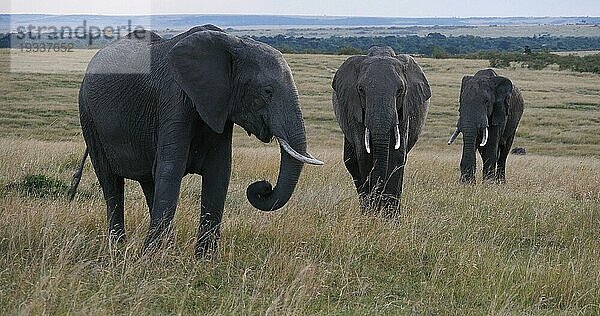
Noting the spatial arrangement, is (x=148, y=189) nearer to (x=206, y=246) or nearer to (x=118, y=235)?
(x=118, y=235)

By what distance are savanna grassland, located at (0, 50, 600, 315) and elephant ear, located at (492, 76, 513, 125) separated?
247cm

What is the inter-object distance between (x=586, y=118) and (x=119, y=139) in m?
31.5

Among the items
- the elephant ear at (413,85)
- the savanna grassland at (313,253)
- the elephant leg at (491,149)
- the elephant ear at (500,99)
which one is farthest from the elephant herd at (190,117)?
the elephant ear at (500,99)

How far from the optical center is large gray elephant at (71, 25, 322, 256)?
274 inches

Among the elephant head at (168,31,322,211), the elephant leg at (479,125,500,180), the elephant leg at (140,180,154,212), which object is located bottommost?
the elephant leg at (479,125,500,180)

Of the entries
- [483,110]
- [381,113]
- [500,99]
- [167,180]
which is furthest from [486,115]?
[167,180]

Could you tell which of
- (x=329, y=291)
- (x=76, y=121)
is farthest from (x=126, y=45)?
(x=76, y=121)

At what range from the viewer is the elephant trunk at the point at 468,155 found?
15.5 metres

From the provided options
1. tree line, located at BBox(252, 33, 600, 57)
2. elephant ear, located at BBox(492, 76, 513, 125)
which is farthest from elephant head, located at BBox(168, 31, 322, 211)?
tree line, located at BBox(252, 33, 600, 57)

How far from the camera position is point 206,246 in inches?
307

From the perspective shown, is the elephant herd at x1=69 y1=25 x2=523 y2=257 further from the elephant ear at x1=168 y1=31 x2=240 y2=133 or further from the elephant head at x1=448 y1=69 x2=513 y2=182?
the elephant head at x1=448 y1=69 x2=513 y2=182

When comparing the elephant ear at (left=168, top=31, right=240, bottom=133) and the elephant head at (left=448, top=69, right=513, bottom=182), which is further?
the elephant head at (left=448, top=69, right=513, bottom=182)

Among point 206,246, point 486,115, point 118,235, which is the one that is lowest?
point 486,115

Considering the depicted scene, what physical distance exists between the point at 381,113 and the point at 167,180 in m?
3.25
